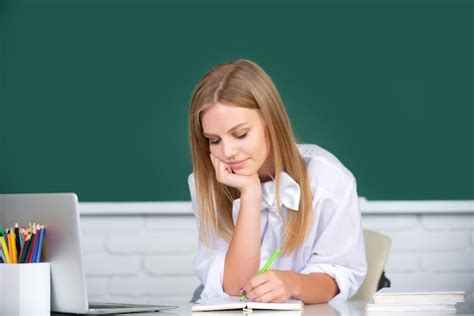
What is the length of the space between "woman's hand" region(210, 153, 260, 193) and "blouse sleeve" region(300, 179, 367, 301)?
19 cm

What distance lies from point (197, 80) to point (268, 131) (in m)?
1.20

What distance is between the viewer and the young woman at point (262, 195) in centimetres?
215

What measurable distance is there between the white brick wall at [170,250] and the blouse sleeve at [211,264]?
962mm

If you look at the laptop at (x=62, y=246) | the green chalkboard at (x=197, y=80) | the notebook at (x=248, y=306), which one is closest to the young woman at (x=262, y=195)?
the notebook at (x=248, y=306)

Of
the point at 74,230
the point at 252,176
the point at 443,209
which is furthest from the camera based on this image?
the point at 443,209

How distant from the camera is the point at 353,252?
7.33 ft

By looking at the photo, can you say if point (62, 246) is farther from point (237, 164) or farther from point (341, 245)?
point (341, 245)

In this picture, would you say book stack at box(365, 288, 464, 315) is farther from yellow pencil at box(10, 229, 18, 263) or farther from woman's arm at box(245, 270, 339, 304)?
yellow pencil at box(10, 229, 18, 263)

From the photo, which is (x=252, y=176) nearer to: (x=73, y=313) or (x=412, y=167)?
(x=73, y=313)

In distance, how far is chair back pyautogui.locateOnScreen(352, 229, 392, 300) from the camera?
2.39m

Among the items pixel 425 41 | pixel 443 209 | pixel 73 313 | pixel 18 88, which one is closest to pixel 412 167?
pixel 443 209

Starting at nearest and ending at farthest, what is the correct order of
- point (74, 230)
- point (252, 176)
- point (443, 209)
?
point (74, 230), point (252, 176), point (443, 209)

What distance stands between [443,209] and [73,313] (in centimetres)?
193

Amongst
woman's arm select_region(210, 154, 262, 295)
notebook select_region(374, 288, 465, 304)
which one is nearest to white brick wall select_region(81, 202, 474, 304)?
woman's arm select_region(210, 154, 262, 295)
